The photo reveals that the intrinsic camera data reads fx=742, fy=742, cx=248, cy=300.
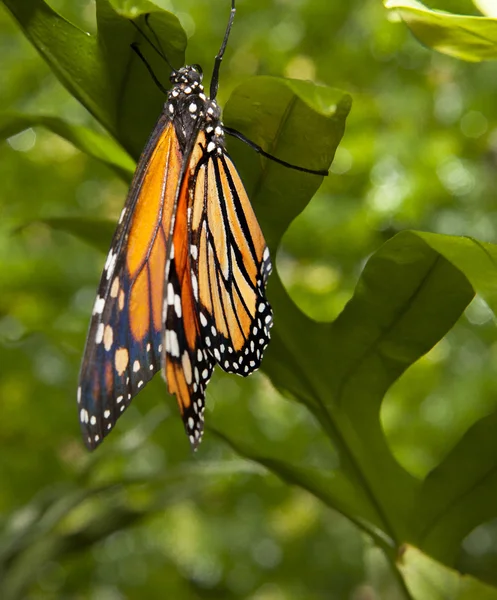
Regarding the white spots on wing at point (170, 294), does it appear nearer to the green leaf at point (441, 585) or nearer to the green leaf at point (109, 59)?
the green leaf at point (109, 59)

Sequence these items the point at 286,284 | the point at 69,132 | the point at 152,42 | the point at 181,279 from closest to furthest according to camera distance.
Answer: the point at 152,42
the point at 69,132
the point at 181,279
the point at 286,284

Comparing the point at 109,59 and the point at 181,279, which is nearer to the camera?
the point at 109,59

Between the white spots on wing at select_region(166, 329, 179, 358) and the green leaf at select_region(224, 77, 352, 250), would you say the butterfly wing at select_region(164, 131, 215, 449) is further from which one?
the green leaf at select_region(224, 77, 352, 250)

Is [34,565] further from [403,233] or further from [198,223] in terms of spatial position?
[403,233]

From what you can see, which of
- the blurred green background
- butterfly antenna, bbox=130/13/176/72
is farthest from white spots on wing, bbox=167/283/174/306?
the blurred green background

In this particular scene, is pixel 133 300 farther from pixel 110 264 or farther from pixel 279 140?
pixel 279 140

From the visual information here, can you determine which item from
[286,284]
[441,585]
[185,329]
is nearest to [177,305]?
[185,329]

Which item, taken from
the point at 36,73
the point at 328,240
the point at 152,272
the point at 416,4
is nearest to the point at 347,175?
the point at 328,240
